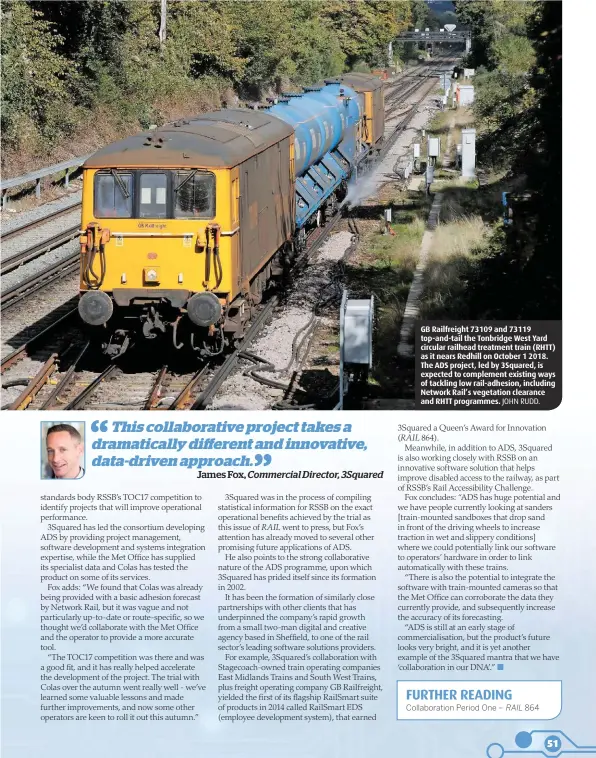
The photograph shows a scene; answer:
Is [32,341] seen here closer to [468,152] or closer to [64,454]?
[64,454]

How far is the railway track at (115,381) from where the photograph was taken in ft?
44.1

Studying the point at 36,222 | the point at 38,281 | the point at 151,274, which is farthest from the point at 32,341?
the point at 36,222

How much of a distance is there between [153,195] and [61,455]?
6.35 metres

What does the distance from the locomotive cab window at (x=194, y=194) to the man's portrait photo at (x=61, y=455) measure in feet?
20.3

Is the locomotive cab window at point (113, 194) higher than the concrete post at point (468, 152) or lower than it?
lower

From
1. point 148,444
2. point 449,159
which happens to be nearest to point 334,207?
point 449,159

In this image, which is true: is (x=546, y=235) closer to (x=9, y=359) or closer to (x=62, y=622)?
(x=62, y=622)

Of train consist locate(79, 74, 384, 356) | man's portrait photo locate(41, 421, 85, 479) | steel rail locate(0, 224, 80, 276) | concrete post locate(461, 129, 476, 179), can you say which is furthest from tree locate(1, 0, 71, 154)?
man's portrait photo locate(41, 421, 85, 479)

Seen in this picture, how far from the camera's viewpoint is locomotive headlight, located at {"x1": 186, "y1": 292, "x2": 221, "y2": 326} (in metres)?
14.1

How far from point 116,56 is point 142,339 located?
27733 millimetres

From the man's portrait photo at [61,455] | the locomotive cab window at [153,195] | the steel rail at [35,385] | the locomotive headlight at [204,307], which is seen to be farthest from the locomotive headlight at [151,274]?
the man's portrait photo at [61,455]

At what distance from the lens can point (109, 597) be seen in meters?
7.88

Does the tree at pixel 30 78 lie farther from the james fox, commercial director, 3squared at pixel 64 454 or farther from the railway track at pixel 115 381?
the james fox, commercial director, 3squared at pixel 64 454

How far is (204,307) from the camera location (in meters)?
14.1
